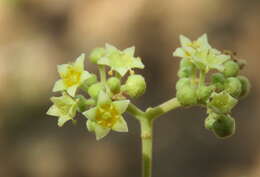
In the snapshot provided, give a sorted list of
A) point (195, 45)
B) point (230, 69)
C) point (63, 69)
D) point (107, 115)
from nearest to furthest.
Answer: point (107, 115), point (230, 69), point (63, 69), point (195, 45)

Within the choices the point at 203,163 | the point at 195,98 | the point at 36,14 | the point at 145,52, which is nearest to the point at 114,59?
the point at 195,98

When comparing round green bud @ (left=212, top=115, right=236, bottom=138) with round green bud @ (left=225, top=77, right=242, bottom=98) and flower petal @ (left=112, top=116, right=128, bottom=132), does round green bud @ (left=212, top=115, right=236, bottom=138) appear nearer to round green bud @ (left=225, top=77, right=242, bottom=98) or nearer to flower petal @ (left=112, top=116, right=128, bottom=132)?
round green bud @ (left=225, top=77, right=242, bottom=98)

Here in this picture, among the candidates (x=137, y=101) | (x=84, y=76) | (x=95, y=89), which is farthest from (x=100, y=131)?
(x=137, y=101)

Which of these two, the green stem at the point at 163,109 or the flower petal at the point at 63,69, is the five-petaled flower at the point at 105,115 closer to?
the green stem at the point at 163,109

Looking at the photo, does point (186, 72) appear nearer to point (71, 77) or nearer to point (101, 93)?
point (101, 93)

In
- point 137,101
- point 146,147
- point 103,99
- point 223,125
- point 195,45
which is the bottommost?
point 146,147

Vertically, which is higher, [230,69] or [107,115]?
[230,69]

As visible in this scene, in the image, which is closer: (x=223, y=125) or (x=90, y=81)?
(x=223, y=125)

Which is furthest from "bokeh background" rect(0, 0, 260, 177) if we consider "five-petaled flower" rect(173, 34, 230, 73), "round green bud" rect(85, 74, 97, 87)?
"round green bud" rect(85, 74, 97, 87)
